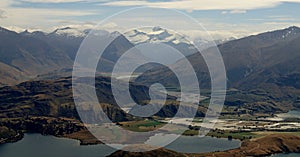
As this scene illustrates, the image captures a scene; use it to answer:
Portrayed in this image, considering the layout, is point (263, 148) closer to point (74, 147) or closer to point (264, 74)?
point (74, 147)

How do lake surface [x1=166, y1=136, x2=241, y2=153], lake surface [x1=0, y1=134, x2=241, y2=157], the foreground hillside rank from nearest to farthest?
the foreground hillside < lake surface [x1=0, y1=134, x2=241, y2=157] < lake surface [x1=166, y1=136, x2=241, y2=153]

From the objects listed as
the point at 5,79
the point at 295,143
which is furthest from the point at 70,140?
the point at 5,79

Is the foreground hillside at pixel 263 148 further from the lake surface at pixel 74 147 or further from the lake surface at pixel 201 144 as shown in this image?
the lake surface at pixel 74 147

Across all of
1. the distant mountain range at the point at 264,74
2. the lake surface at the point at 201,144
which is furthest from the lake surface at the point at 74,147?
the distant mountain range at the point at 264,74

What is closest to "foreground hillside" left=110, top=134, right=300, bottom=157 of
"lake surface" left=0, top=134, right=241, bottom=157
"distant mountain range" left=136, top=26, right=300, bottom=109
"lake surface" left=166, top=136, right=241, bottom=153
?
"lake surface" left=166, top=136, right=241, bottom=153

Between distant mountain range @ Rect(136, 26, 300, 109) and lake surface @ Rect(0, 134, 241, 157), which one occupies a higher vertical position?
distant mountain range @ Rect(136, 26, 300, 109)

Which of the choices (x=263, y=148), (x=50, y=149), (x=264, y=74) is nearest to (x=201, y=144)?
(x=263, y=148)

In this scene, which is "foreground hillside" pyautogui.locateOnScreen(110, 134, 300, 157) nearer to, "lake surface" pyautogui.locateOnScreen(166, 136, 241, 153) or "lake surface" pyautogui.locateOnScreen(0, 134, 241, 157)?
"lake surface" pyautogui.locateOnScreen(166, 136, 241, 153)

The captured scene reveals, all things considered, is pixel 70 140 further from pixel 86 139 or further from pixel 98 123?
pixel 98 123

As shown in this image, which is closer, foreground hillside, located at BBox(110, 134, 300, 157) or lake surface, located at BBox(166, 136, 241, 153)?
foreground hillside, located at BBox(110, 134, 300, 157)
